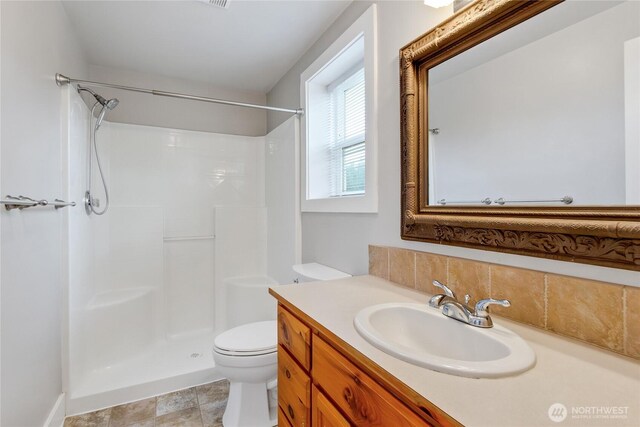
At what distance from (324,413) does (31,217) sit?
4.84 ft

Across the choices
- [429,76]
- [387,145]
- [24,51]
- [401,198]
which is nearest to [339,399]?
[401,198]

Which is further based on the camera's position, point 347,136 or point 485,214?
point 347,136

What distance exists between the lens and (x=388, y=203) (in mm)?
1418

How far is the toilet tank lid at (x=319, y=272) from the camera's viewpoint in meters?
1.71

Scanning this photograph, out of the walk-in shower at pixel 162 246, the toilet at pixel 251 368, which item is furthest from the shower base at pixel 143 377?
the toilet at pixel 251 368

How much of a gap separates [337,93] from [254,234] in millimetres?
1595

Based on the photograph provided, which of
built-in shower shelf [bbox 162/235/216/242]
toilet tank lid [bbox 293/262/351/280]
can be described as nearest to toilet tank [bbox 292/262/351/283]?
Result: toilet tank lid [bbox 293/262/351/280]

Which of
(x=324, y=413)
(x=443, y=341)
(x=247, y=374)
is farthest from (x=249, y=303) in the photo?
(x=443, y=341)

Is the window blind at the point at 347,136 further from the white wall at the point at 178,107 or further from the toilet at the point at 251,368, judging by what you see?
the white wall at the point at 178,107

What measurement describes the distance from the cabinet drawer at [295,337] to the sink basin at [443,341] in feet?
0.73

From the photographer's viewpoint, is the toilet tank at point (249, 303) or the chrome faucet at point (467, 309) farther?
the toilet tank at point (249, 303)

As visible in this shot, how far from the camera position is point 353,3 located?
170cm

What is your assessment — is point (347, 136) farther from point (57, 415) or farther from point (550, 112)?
point (57, 415)

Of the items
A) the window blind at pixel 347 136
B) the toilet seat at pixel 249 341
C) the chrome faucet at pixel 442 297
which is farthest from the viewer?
the window blind at pixel 347 136
